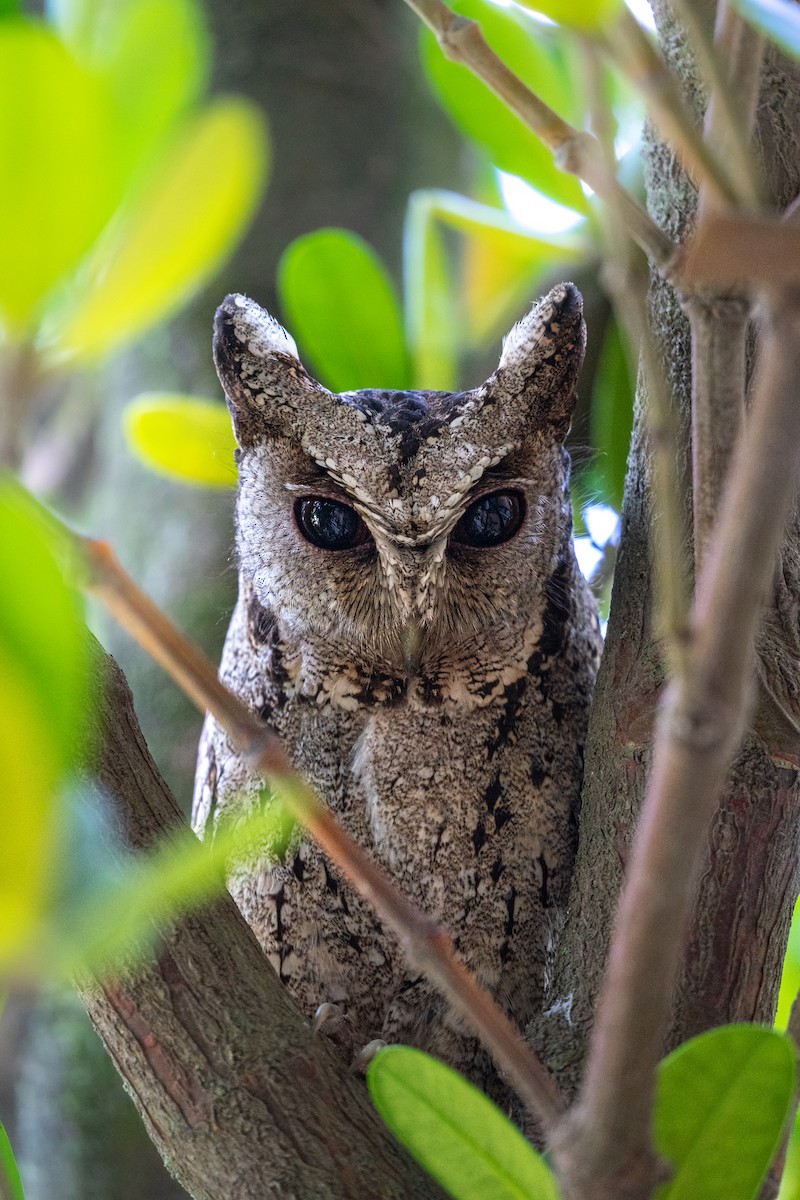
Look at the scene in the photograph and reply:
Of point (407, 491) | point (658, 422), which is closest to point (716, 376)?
point (658, 422)

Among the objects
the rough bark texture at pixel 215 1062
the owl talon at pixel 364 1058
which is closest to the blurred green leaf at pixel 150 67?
the rough bark texture at pixel 215 1062

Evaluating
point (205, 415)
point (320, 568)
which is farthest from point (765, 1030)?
point (205, 415)

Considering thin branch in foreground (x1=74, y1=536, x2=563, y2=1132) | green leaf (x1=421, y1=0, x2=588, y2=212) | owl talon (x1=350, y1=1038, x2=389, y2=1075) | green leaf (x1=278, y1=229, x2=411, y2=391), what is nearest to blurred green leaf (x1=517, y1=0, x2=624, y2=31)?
thin branch in foreground (x1=74, y1=536, x2=563, y2=1132)

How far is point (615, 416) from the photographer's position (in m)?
1.47

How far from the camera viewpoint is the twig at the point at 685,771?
1.62 ft

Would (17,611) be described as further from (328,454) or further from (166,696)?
(166,696)

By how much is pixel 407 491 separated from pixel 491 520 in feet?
0.44

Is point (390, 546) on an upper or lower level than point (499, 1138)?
upper

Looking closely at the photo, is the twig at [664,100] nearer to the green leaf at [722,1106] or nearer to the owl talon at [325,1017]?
the green leaf at [722,1106]

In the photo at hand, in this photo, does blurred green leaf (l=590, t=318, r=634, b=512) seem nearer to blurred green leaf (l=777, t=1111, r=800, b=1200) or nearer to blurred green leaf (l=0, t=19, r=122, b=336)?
blurred green leaf (l=777, t=1111, r=800, b=1200)

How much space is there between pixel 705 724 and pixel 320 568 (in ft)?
3.12

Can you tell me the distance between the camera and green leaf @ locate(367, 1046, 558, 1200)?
2.49 ft

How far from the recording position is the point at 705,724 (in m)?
0.53

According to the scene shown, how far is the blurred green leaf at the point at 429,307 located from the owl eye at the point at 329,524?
306 millimetres
